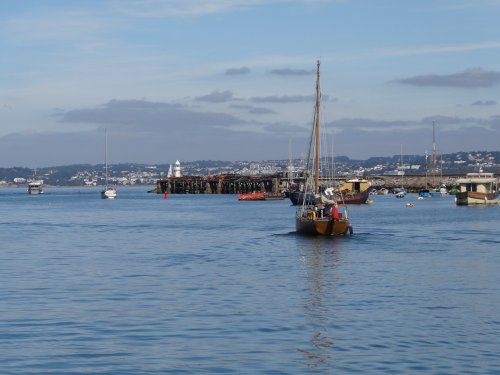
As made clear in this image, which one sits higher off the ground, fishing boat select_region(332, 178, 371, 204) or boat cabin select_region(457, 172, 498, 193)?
boat cabin select_region(457, 172, 498, 193)

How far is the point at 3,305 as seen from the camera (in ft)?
112

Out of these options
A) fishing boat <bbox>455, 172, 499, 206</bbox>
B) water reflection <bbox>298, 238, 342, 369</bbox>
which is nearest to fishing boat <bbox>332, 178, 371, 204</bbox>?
fishing boat <bbox>455, 172, 499, 206</bbox>

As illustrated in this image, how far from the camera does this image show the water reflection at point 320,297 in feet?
83.9

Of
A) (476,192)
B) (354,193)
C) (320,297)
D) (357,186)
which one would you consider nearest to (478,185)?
(476,192)

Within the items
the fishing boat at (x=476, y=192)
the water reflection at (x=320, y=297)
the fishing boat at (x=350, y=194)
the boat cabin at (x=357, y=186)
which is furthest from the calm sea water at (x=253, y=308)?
the boat cabin at (x=357, y=186)

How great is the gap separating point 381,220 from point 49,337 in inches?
2876

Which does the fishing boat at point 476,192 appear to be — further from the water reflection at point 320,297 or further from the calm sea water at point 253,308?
the water reflection at point 320,297

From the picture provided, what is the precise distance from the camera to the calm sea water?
24.7m

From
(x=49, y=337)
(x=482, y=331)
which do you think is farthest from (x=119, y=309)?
(x=482, y=331)

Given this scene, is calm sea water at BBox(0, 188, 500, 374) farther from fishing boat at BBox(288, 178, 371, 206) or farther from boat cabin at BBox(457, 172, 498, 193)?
boat cabin at BBox(457, 172, 498, 193)

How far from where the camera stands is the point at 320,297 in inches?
1416

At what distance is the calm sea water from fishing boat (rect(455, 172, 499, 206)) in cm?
7738

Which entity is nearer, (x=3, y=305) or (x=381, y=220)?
(x=3, y=305)

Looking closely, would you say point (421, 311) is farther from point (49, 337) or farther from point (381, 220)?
point (381, 220)
